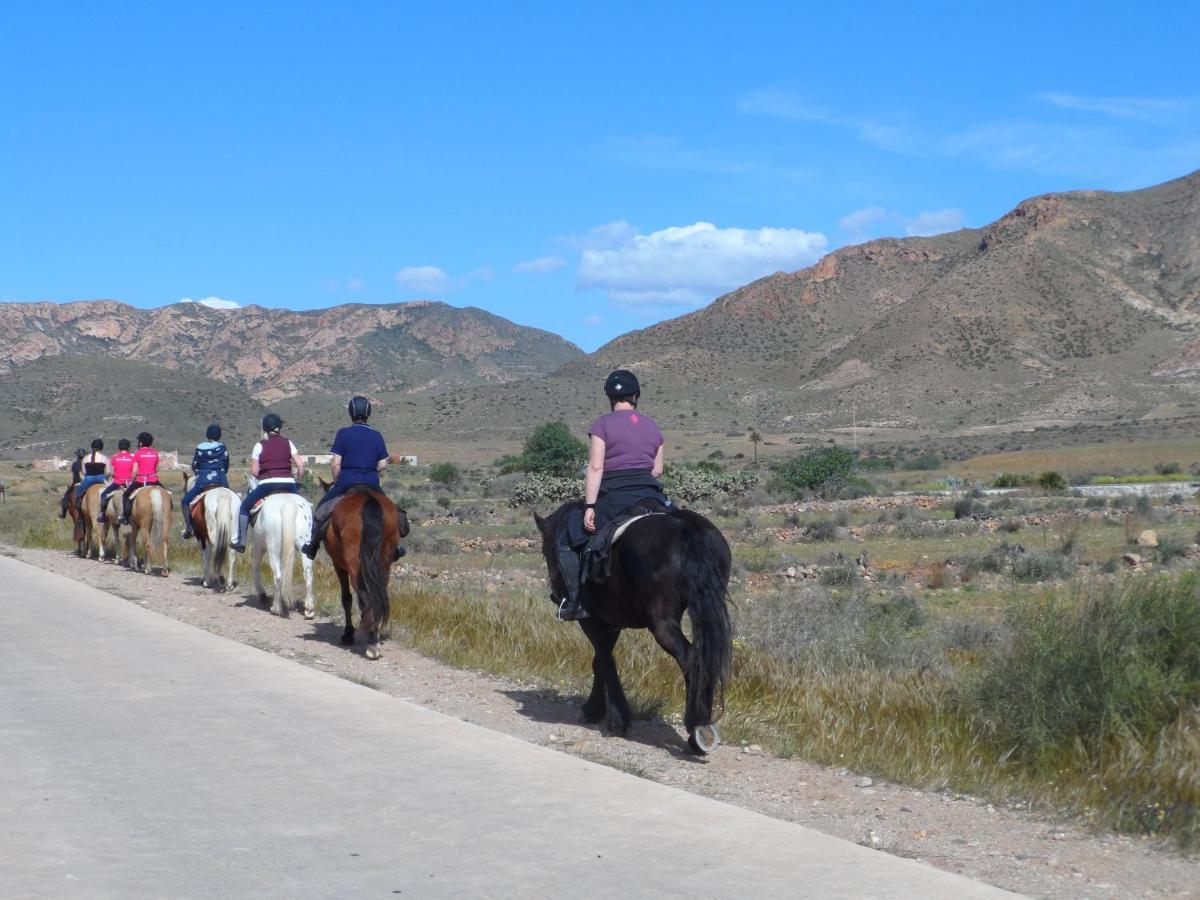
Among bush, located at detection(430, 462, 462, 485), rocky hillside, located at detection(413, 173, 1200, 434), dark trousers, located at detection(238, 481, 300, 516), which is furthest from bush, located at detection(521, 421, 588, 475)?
dark trousers, located at detection(238, 481, 300, 516)

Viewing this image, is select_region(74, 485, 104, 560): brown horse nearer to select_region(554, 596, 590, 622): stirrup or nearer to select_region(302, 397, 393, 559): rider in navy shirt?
select_region(302, 397, 393, 559): rider in navy shirt

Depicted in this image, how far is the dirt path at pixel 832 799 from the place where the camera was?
20.2 ft

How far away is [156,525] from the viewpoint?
20.3 m

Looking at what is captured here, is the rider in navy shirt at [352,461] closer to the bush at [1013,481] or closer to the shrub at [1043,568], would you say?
the shrub at [1043,568]

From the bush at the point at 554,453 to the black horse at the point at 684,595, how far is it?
51.1m

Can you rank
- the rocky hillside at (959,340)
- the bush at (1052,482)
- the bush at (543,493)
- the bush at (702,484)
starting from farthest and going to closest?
the rocky hillside at (959,340), the bush at (1052,482), the bush at (543,493), the bush at (702,484)

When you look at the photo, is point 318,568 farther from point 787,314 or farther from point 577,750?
point 787,314

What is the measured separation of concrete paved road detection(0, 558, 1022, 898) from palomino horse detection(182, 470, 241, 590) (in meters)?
7.78

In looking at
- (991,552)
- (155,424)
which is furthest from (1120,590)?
(155,424)

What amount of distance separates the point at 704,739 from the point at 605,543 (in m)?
1.45

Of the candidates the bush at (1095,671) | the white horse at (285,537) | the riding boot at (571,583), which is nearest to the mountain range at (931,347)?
the white horse at (285,537)

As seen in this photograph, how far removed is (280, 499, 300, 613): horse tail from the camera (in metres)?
15.0

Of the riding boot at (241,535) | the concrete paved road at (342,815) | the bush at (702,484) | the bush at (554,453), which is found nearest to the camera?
the concrete paved road at (342,815)

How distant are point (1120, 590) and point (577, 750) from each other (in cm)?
393
